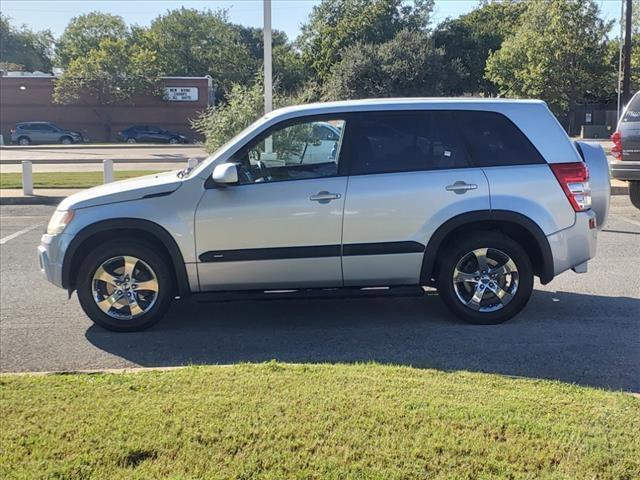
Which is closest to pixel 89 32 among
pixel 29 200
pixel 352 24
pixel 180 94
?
pixel 180 94

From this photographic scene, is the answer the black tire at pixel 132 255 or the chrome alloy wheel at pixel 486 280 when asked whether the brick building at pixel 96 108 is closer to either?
the black tire at pixel 132 255

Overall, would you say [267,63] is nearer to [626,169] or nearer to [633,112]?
[633,112]

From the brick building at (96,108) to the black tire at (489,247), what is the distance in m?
48.1

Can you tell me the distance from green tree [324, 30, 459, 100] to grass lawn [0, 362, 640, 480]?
3651 cm

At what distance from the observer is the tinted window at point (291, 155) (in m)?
5.64

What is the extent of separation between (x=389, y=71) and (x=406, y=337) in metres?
37.5

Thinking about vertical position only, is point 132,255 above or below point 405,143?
below

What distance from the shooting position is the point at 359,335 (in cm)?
561

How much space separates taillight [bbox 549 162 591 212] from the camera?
223 inches

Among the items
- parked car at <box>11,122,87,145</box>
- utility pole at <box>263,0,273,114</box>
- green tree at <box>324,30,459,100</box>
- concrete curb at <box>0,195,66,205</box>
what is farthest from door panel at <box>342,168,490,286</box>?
parked car at <box>11,122,87,145</box>

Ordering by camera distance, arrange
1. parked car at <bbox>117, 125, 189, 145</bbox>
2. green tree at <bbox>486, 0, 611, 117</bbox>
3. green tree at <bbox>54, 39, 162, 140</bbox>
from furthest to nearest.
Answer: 1. green tree at <bbox>54, 39, 162, 140</bbox>
2. parked car at <bbox>117, 125, 189, 145</bbox>
3. green tree at <bbox>486, 0, 611, 117</bbox>

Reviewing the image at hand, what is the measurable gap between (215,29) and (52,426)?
6487 cm

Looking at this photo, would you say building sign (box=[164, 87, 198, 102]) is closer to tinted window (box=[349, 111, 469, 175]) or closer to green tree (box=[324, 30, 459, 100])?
green tree (box=[324, 30, 459, 100])

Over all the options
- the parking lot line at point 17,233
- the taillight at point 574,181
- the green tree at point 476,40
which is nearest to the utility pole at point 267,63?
the parking lot line at point 17,233
